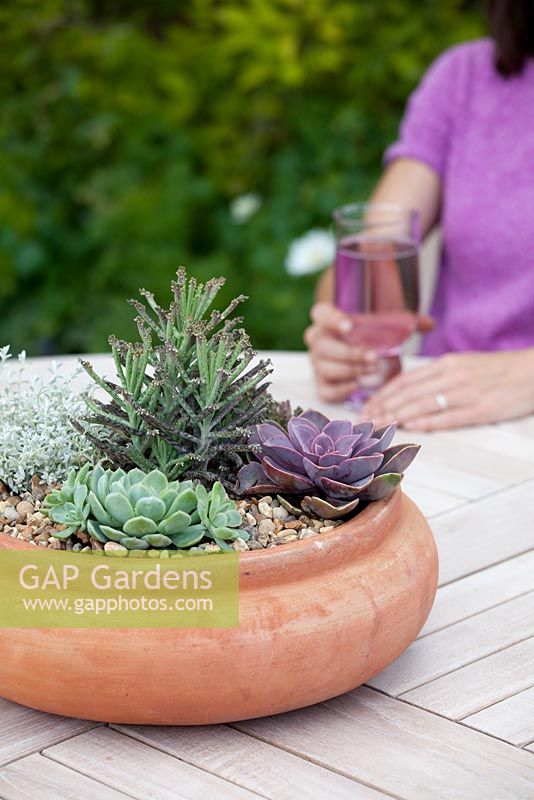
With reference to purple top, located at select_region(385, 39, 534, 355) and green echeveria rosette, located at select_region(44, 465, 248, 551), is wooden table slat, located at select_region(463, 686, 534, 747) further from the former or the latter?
purple top, located at select_region(385, 39, 534, 355)

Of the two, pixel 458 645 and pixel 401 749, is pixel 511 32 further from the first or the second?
pixel 401 749

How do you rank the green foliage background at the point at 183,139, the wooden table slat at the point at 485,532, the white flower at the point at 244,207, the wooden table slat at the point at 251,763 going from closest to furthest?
the wooden table slat at the point at 251,763 → the wooden table slat at the point at 485,532 → the green foliage background at the point at 183,139 → the white flower at the point at 244,207

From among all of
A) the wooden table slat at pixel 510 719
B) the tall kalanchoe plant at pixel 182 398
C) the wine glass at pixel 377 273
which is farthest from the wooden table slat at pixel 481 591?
the wine glass at pixel 377 273

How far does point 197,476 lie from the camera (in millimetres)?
928

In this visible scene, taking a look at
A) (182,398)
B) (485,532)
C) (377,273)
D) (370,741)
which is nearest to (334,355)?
(377,273)

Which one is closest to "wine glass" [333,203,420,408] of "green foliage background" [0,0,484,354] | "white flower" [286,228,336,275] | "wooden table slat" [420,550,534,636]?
"wooden table slat" [420,550,534,636]

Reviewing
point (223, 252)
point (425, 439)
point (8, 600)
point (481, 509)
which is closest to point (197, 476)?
point (8, 600)

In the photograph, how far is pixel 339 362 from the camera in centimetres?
162

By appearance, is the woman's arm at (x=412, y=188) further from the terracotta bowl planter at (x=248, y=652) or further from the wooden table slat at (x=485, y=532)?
the terracotta bowl planter at (x=248, y=652)

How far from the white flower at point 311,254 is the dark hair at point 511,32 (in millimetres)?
920

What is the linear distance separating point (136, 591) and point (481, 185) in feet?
4.97

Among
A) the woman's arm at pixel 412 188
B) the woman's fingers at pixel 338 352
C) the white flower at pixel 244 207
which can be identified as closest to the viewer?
the woman's fingers at pixel 338 352

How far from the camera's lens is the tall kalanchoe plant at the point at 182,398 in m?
0.90

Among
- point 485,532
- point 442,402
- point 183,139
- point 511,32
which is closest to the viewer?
point 485,532
